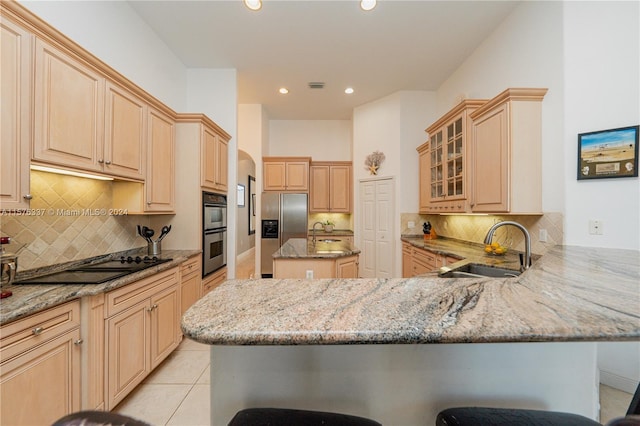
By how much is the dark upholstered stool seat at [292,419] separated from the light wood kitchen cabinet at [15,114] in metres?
1.59

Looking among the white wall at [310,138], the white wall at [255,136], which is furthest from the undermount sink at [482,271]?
the white wall at [310,138]

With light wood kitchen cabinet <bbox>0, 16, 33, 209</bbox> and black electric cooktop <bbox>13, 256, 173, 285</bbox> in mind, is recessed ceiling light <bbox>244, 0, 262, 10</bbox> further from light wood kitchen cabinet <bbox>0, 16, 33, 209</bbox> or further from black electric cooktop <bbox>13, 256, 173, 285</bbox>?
black electric cooktop <bbox>13, 256, 173, 285</bbox>

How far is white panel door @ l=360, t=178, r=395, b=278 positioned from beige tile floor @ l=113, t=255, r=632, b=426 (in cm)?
279

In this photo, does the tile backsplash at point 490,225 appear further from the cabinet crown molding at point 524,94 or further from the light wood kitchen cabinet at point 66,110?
the light wood kitchen cabinet at point 66,110

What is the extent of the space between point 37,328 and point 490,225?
391 cm

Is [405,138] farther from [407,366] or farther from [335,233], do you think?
[407,366]

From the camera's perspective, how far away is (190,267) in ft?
8.45

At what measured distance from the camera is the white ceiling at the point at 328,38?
260 cm

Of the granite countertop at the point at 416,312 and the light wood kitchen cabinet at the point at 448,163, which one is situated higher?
the light wood kitchen cabinet at the point at 448,163

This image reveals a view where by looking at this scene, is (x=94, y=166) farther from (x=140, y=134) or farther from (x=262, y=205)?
(x=262, y=205)

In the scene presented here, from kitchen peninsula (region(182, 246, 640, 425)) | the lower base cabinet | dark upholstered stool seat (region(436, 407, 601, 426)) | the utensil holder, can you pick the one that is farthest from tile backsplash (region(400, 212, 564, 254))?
the utensil holder

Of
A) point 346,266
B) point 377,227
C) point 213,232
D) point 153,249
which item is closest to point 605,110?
point 346,266

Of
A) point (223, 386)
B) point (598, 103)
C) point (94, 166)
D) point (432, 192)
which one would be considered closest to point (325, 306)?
point (223, 386)

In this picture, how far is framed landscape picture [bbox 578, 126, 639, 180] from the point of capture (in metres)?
1.86
